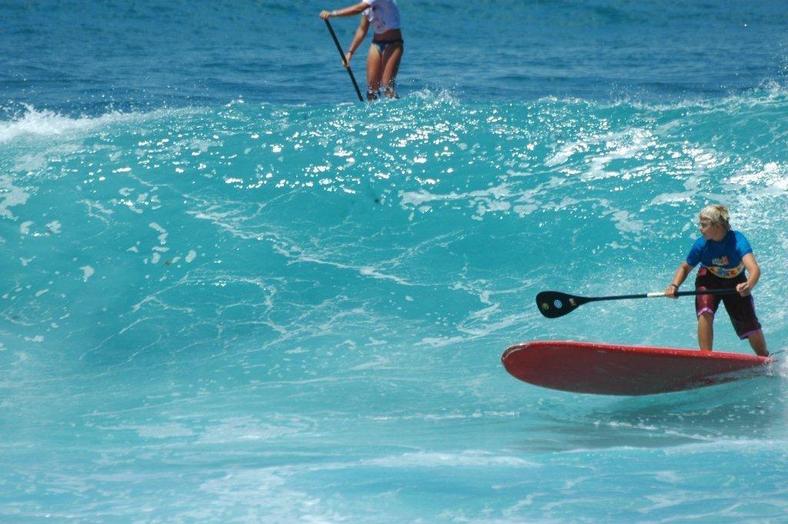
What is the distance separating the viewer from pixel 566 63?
59.2ft

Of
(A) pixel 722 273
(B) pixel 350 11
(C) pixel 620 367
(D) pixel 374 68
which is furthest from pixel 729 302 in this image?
(D) pixel 374 68

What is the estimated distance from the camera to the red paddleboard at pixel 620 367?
6492mm

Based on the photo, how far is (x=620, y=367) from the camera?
661 centimetres

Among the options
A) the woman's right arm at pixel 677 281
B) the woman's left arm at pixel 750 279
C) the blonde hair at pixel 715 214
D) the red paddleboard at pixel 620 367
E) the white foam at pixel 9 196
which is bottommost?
the white foam at pixel 9 196

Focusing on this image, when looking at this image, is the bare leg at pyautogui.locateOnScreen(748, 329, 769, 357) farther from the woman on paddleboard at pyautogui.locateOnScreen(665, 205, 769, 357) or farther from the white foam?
→ the white foam

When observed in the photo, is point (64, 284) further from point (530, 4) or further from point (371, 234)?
point (530, 4)

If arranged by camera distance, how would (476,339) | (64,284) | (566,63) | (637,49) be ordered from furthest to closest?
1. (637,49)
2. (566,63)
3. (64,284)
4. (476,339)

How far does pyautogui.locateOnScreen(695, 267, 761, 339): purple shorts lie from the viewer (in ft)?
22.1

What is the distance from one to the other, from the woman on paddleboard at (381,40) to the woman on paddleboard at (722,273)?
5963 millimetres

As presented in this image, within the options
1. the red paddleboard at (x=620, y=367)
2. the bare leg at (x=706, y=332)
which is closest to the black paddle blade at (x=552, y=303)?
the red paddleboard at (x=620, y=367)

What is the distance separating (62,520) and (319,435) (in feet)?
6.21

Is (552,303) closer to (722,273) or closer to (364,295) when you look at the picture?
(722,273)

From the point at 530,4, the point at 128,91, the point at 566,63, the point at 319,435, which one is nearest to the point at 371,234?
the point at 319,435

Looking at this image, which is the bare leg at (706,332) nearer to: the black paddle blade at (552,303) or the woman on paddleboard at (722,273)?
the woman on paddleboard at (722,273)
